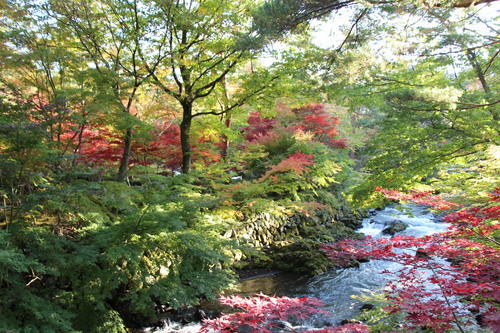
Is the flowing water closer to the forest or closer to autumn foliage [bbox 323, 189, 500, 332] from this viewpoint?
the forest

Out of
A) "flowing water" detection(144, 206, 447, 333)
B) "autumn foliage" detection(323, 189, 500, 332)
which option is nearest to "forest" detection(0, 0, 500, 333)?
"autumn foliage" detection(323, 189, 500, 332)

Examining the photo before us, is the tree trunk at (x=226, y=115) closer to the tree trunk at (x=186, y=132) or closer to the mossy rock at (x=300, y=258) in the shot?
the tree trunk at (x=186, y=132)

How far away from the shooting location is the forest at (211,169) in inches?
124

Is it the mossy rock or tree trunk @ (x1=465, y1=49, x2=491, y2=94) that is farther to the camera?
the mossy rock

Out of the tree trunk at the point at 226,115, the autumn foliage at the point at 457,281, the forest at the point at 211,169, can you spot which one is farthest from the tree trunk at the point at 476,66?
the tree trunk at the point at 226,115

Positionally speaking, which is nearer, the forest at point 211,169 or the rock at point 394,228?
the forest at point 211,169

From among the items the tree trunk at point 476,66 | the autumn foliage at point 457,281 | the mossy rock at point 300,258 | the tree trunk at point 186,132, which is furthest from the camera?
the tree trunk at point 186,132

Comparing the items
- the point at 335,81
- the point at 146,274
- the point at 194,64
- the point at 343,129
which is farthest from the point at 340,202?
the point at 146,274

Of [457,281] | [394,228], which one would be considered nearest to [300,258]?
[457,281]

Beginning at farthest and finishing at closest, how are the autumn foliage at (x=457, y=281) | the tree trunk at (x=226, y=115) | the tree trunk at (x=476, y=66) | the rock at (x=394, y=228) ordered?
the rock at (x=394, y=228), the tree trunk at (x=226, y=115), the tree trunk at (x=476, y=66), the autumn foliage at (x=457, y=281)

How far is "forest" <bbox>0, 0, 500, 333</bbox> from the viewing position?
3.15 m

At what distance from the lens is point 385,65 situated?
5.39m

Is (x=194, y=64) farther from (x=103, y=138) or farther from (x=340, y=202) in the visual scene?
(x=340, y=202)

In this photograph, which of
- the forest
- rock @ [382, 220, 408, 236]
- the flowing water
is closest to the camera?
the forest
